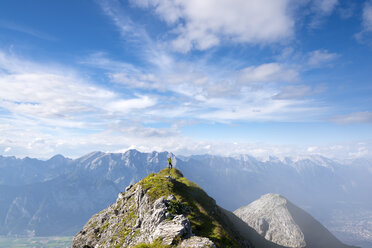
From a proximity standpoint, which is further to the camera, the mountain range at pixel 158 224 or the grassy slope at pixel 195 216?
the grassy slope at pixel 195 216

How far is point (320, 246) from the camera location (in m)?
198

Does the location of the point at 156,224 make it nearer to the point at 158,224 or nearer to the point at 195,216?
the point at 158,224

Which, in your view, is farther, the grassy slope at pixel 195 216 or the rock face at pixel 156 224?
the grassy slope at pixel 195 216

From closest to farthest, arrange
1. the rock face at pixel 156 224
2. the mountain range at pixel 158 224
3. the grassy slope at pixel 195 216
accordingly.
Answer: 1. the mountain range at pixel 158 224
2. the rock face at pixel 156 224
3. the grassy slope at pixel 195 216

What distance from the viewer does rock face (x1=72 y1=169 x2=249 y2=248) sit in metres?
37.0

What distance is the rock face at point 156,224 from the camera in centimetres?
3700

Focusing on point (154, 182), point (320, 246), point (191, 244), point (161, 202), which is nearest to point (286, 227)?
point (320, 246)

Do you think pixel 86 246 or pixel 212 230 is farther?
pixel 86 246

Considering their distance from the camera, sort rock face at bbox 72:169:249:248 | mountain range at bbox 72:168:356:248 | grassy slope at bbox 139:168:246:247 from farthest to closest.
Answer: grassy slope at bbox 139:168:246:247, rock face at bbox 72:169:249:248, mountain range at bbox 72:168:356:248

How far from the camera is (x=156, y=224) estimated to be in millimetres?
47125

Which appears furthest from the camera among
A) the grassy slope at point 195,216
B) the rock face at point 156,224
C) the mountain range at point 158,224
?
the grassy slope at point 195,216

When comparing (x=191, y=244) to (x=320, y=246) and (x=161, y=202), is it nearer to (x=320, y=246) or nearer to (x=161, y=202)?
(x=161, y=202)

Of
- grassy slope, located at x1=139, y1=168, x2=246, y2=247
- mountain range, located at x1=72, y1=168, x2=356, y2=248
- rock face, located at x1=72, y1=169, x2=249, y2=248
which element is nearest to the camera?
mountain range, located at x1=72, y1=168, x2=356, y2=248

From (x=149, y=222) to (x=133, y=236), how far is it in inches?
284
